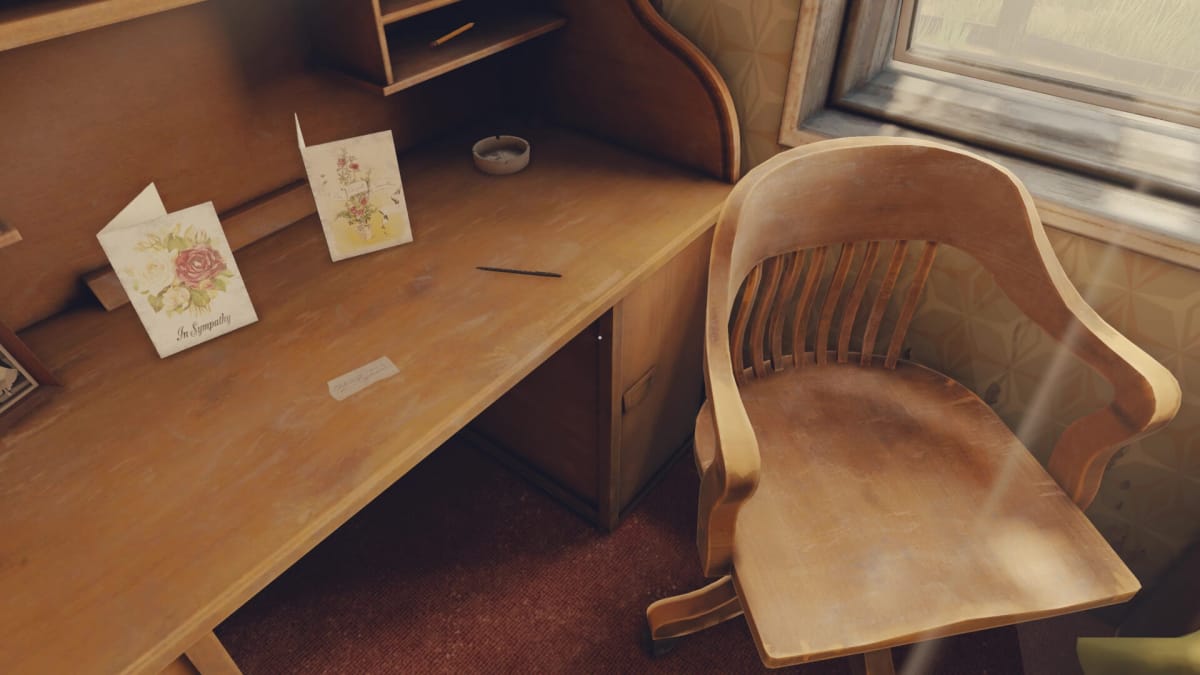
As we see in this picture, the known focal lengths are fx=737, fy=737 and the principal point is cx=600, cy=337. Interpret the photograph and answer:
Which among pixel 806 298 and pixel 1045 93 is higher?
pixel 1045 93

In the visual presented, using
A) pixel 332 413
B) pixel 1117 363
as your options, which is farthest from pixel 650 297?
pixel 1117 363

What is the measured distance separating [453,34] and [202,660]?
1.03m

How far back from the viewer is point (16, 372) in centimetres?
98

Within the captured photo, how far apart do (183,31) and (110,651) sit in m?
0.88

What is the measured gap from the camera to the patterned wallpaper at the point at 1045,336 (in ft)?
4.08

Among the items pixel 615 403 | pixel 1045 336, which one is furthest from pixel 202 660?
pixel 1045 336

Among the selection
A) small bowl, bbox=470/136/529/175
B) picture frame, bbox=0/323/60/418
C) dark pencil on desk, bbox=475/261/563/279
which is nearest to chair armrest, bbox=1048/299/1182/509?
dark pencil on desk, bbox=475/261/563/279

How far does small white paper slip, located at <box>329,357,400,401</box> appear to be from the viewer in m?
1.00

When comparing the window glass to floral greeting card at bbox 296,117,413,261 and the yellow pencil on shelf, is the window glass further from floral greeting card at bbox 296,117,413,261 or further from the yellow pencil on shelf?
floral greeting card at bbox 296,117,413,261

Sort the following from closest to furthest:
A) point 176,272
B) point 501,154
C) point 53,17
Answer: point 53,17 < point 176,272 < point 501,154

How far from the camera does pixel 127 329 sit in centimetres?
111

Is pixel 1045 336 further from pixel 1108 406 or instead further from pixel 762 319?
pixel 762 319

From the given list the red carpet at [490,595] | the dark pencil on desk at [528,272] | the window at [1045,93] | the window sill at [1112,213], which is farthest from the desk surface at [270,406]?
the red carpet at [490,595]

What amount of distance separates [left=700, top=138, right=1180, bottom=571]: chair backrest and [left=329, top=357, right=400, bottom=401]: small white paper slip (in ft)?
1.47
